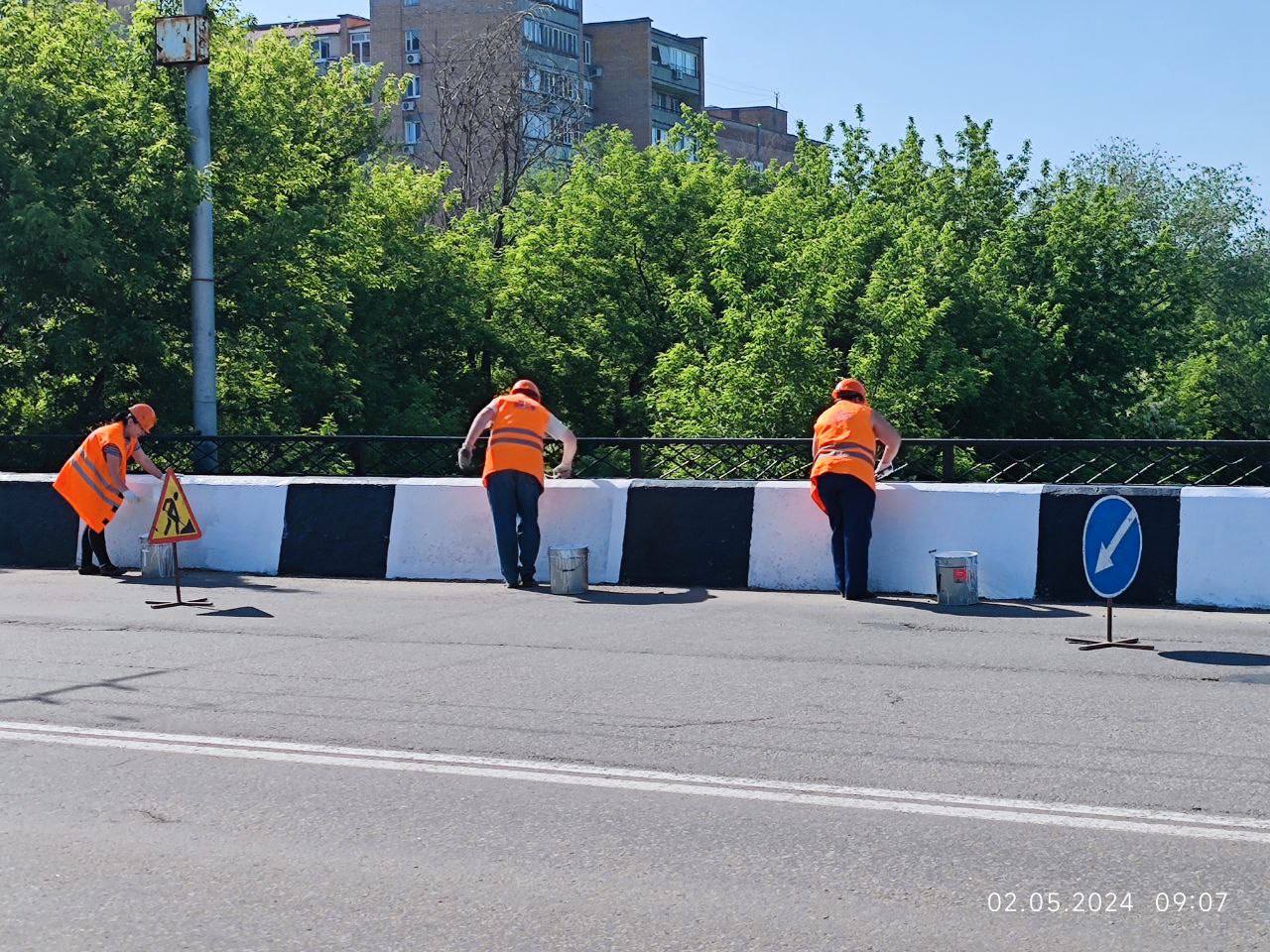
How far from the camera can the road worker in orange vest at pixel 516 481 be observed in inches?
511

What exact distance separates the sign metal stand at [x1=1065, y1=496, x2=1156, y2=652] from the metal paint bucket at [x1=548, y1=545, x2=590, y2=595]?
13.5ft

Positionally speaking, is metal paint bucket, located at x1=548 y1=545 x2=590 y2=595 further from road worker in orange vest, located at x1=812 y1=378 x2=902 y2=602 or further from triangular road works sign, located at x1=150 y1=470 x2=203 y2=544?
triangular road works sign, located at x1=150 y1=470 x2=203 y2=544

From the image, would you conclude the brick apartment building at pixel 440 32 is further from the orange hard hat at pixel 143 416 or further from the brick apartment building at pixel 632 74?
the orange hard hat at pixel 143 416

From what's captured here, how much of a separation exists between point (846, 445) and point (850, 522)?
1.85 ft

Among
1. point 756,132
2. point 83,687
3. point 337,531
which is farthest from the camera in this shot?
point 756,132

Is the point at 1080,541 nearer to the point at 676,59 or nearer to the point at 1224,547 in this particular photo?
the point at 1224,547

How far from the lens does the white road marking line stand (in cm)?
553

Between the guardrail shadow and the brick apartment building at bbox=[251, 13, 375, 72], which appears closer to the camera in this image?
the guardrail shadow

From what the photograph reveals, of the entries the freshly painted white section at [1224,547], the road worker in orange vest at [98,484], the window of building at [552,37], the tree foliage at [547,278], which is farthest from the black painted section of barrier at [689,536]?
the window of building at [552,37]

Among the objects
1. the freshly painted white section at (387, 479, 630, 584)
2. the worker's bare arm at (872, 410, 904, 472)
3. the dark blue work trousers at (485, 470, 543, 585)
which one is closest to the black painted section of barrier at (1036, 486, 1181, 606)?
the worker's bare arm at (872, 410, 904, 472)

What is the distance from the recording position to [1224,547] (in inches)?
443

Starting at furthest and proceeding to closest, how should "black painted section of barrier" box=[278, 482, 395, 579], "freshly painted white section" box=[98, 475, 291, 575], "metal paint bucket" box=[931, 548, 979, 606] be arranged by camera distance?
"freshly painted white section" box=[98, 475, 291, 575], "black painted section of barrier" box=[278, 482, 395, 579], "metal paint bucket" box=[931, 548, 979, 606]

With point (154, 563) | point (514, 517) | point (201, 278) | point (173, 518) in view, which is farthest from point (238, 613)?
point (201, 278)

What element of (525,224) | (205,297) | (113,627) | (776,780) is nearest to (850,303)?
(525,224)
